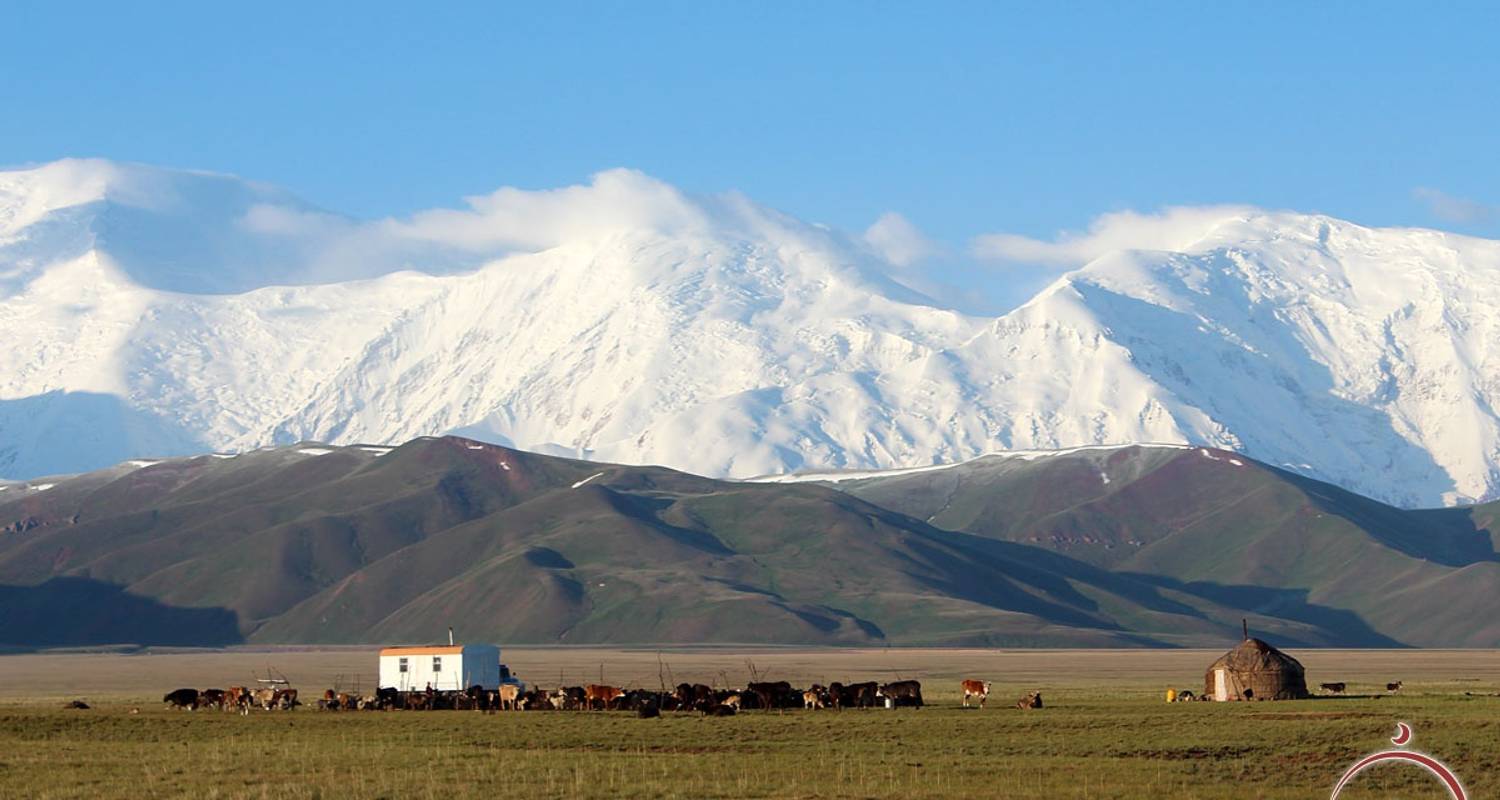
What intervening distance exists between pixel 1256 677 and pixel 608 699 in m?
31.8

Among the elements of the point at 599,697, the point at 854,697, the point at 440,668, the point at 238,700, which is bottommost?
the point at 854,697

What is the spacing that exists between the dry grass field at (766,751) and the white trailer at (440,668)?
15913mm

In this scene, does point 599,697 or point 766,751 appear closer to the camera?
point 766,751

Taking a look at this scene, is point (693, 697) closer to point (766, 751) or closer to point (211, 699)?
point (211, 699)

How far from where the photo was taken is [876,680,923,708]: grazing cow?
104 meters

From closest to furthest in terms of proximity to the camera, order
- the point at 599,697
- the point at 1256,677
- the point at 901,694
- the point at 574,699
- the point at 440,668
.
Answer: the point at 599,697
the point at 574,699
the point at 901,694
the point at 1256,677
the point at 440,668

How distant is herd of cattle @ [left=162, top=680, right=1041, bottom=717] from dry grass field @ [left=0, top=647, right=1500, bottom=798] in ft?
8.71

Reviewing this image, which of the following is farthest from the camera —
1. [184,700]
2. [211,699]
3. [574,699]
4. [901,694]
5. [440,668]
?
[440,668]

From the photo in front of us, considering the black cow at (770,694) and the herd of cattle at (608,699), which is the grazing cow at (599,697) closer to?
the herd of cattle at (608,699)

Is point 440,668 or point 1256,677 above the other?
point 440,668

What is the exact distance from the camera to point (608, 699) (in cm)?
10206

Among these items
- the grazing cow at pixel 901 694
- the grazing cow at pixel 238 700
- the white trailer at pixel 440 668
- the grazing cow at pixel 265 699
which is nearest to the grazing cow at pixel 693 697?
the grazing cow at pixel 901 694

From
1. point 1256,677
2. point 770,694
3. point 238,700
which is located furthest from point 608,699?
point 1256,677

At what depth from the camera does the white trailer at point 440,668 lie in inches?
4742
